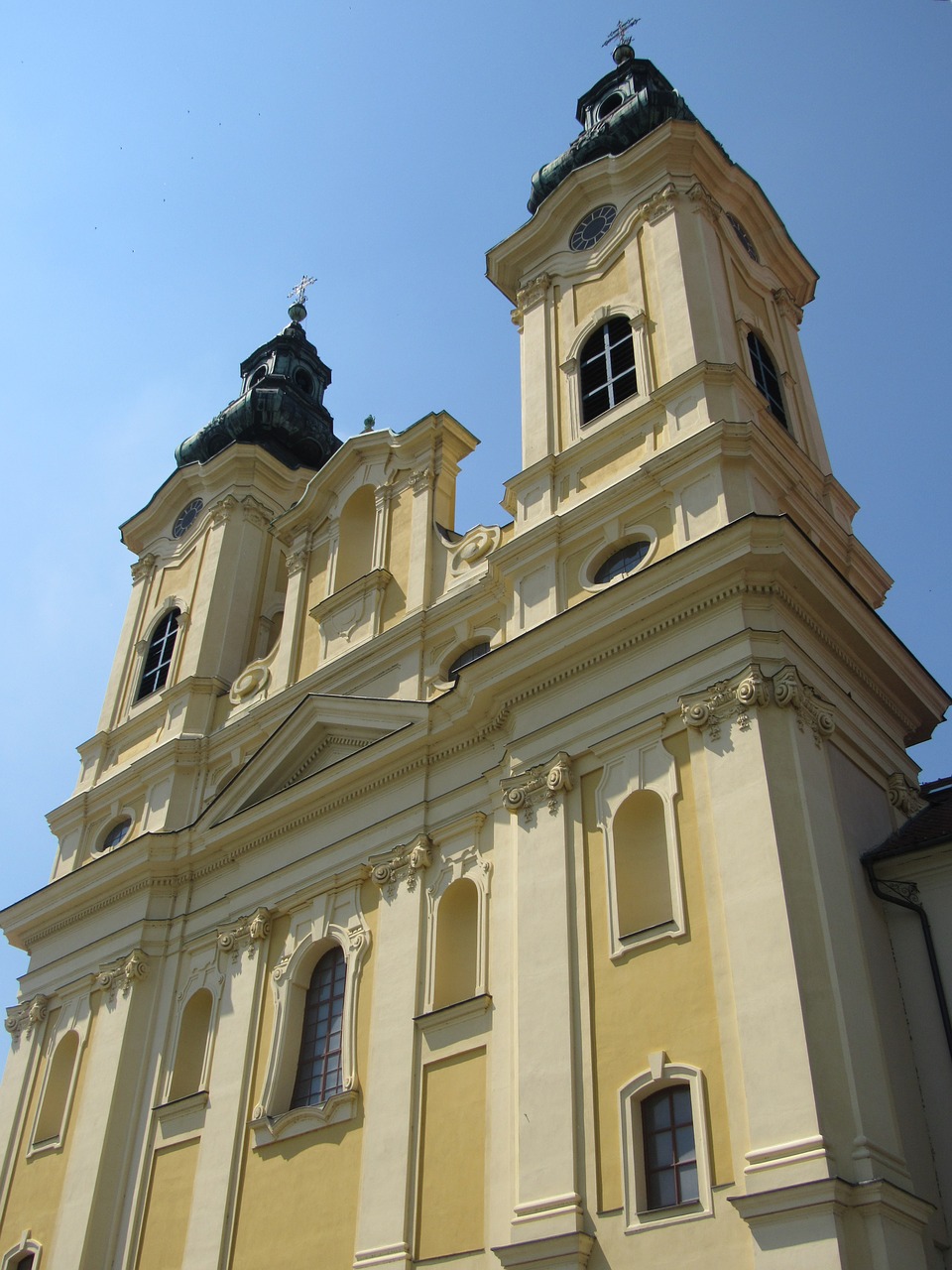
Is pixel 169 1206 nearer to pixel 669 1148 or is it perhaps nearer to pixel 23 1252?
pixel 23 1252

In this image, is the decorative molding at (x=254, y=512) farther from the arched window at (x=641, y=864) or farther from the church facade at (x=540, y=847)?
the arched window at (x=641, y=864)

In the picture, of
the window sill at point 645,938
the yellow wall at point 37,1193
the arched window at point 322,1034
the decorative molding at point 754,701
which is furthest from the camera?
the yellow wall at point 37,1193

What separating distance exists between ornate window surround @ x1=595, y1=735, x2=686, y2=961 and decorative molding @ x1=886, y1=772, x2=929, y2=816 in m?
2.96

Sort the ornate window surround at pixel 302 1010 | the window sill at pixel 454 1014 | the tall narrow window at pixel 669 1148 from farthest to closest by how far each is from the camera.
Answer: the ornate window surround at pixel 302 1010
the window sill at pixel 454 1014
the tall narrow window at pixel 669 1148

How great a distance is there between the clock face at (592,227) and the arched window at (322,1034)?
11967mm

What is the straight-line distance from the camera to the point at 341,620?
21172mm

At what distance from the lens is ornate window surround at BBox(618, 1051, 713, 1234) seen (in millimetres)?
11609

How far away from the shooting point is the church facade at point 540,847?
12250 mm

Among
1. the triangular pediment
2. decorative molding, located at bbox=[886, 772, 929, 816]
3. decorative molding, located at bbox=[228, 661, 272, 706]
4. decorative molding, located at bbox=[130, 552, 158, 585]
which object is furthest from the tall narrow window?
decorative molding, located at bbox=[130, 552, 158, 585]

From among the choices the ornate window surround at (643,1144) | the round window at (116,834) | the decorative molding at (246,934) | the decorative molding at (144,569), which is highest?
the decorative molding at (144,569)

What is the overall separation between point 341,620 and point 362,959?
6.30m

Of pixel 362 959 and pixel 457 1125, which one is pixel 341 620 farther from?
pixel 457 1125

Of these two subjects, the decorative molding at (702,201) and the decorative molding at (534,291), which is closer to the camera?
the decorative molding at (702,201)

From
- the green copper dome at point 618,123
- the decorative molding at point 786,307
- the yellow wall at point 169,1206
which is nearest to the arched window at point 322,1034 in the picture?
the yellow wall at point 169,1206
